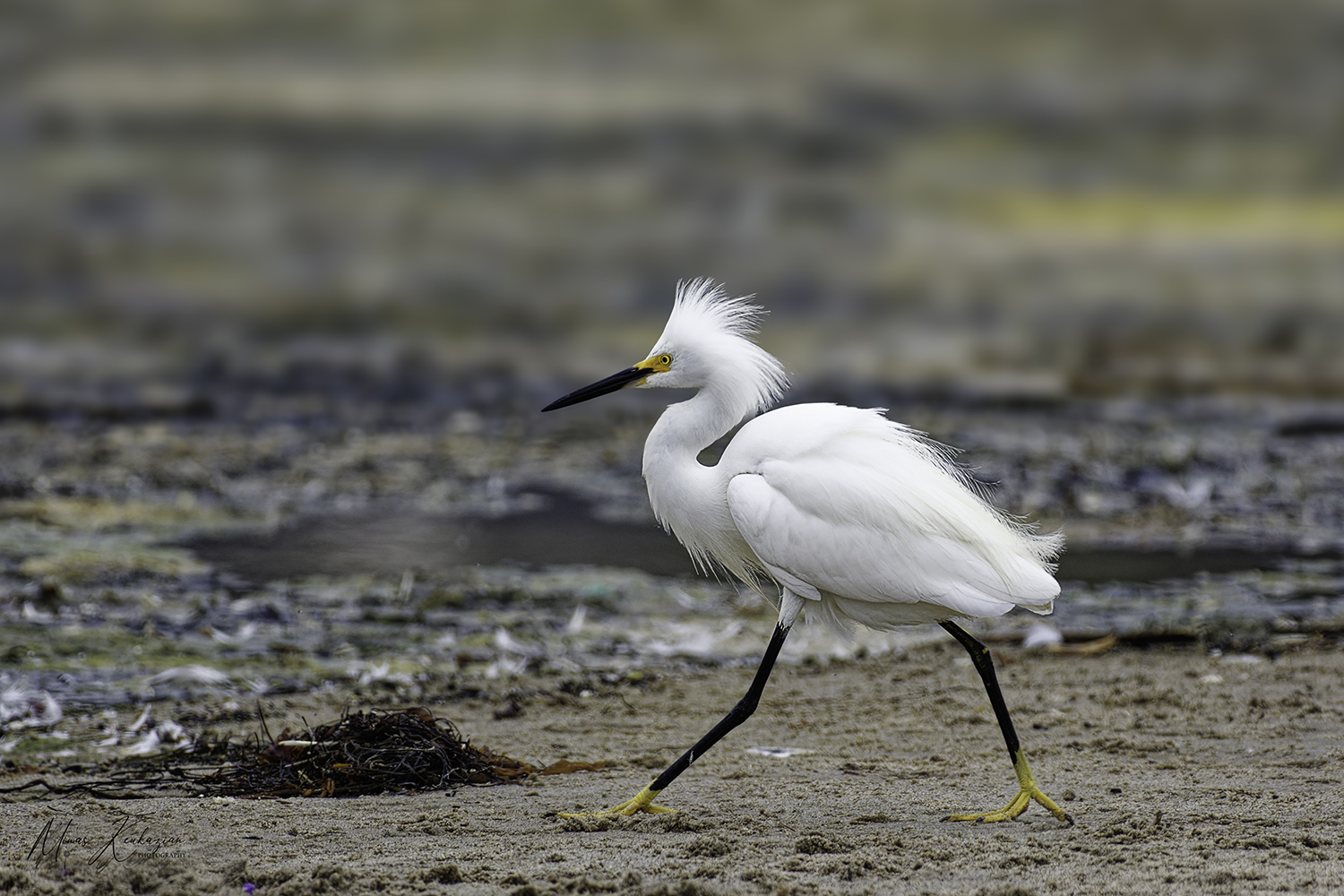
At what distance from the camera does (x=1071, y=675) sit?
25.8 feet

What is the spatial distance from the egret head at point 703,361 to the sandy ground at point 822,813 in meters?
1.89

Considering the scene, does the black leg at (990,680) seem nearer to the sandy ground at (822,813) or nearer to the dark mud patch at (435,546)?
the sandy ground at (822,813)

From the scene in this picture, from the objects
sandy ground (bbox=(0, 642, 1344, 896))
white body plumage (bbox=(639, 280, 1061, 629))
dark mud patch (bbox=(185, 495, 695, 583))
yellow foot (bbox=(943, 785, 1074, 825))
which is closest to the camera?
sandy ground (bbox=(0, 642, 1344, 896))

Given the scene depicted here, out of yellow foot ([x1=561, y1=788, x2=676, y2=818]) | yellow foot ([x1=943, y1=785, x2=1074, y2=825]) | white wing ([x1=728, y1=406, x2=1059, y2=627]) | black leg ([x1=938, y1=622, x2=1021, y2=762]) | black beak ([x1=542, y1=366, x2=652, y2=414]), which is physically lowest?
yellow foot ([x1=561, y1=788, x2=676, y2=818])

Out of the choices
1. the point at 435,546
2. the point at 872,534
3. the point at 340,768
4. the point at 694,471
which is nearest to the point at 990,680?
the point at 872,534

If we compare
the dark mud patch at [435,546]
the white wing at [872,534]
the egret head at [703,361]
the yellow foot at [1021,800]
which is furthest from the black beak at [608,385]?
the dark mud patch at [435,546]

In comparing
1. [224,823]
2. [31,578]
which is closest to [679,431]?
[224,823]

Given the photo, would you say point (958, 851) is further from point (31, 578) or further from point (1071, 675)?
point (31, 578)

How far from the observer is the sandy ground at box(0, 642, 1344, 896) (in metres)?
3.91

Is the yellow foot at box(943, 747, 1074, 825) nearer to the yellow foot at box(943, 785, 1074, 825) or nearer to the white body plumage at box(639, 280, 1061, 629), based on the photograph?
the yellow foot at box(943, 785, 1074, 825)

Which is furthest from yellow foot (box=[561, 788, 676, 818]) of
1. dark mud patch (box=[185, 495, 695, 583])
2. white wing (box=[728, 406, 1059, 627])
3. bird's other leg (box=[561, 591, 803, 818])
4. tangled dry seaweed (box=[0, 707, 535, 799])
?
dark mud patch (box=[185, 495, 695, 583])

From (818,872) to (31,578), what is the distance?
9841mm

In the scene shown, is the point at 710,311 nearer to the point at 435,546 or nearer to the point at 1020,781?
the point at 1020,781

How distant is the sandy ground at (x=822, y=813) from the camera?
3.91 meters
